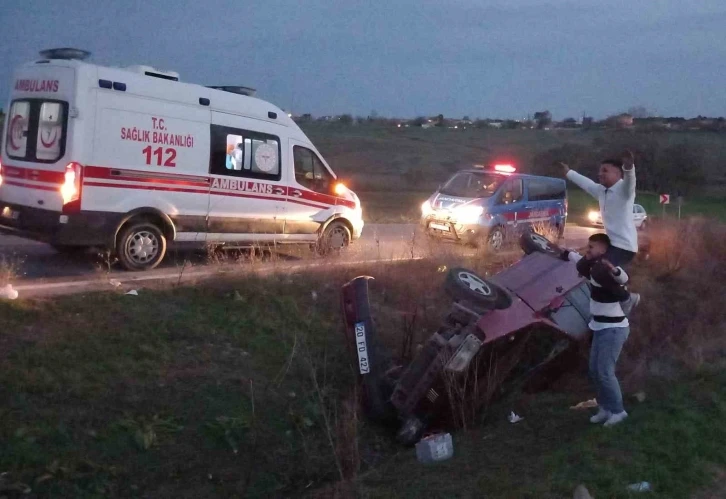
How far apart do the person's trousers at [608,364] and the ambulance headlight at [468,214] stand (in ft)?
33.0

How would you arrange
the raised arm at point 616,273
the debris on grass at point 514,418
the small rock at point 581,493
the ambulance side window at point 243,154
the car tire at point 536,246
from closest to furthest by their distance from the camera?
1. the small rock at point 581,493
2. the raised arm at point 616,273
3. the debris on grass at point 514,418
4. the car tire at point 536,246
5. the ambulance side window at point 243,154

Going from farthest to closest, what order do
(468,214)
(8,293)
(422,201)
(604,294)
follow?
(422,201)
(468,214)
(8,293)
(604,294)

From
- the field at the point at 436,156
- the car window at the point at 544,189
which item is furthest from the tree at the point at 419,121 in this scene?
the car window at the point at 544,189

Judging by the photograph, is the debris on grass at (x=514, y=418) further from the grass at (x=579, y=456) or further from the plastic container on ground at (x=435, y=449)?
the plastic container on ground at (x=435, y=449)

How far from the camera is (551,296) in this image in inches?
303

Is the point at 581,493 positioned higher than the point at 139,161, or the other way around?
the point at 139,161

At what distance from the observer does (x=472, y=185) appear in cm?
1727

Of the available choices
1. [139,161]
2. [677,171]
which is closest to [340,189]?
[139,161]

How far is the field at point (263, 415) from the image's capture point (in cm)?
544

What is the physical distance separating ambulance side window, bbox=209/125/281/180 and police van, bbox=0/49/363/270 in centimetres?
2

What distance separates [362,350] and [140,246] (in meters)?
5.07

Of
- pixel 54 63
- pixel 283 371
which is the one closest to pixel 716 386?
pixel 283 371

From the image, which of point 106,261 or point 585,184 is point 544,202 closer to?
point 106,261

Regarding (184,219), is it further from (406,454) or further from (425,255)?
(406,454)
